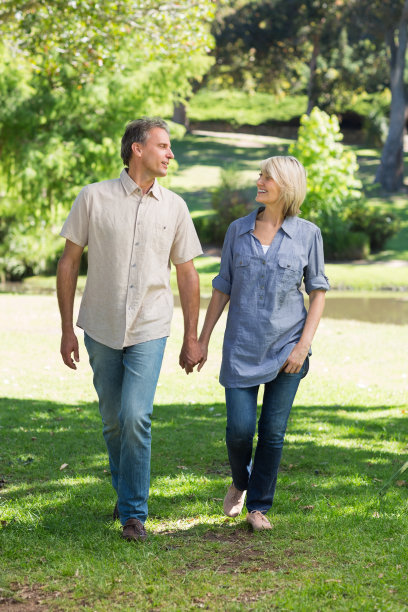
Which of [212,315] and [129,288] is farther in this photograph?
[212,315]

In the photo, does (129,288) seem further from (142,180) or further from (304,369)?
(304,369)

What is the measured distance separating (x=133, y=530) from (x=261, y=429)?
0.88m

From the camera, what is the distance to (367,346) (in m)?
14.3

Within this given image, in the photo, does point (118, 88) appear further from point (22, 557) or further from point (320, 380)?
point (22, 557)

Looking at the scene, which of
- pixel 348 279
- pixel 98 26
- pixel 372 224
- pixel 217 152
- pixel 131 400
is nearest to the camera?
pixel 131 400

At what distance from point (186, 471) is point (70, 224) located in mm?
2498

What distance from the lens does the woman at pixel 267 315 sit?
15.2ft

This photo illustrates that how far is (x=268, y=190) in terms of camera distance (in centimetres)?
470

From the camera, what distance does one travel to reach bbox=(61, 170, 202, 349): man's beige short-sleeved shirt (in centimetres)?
455

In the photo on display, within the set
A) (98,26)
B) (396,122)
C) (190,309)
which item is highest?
(98,26)

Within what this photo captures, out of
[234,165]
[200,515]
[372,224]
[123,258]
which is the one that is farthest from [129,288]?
[234,165]

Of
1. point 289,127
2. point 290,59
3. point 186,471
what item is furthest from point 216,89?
point 186,471

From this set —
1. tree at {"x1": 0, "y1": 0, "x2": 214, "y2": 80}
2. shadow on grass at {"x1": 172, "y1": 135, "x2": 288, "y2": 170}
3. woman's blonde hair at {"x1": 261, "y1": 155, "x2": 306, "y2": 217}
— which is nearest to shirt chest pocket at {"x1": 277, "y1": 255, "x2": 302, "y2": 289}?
woman's blonde hair at {"x1": 261, "y1": 155, "x2": 306, "y2": 217}

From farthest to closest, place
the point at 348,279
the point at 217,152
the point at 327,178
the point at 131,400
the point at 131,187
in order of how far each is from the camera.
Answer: the point at 217,152
the point at 327,178
the point at 348,279
the point at 131,187
the point at 131,400
